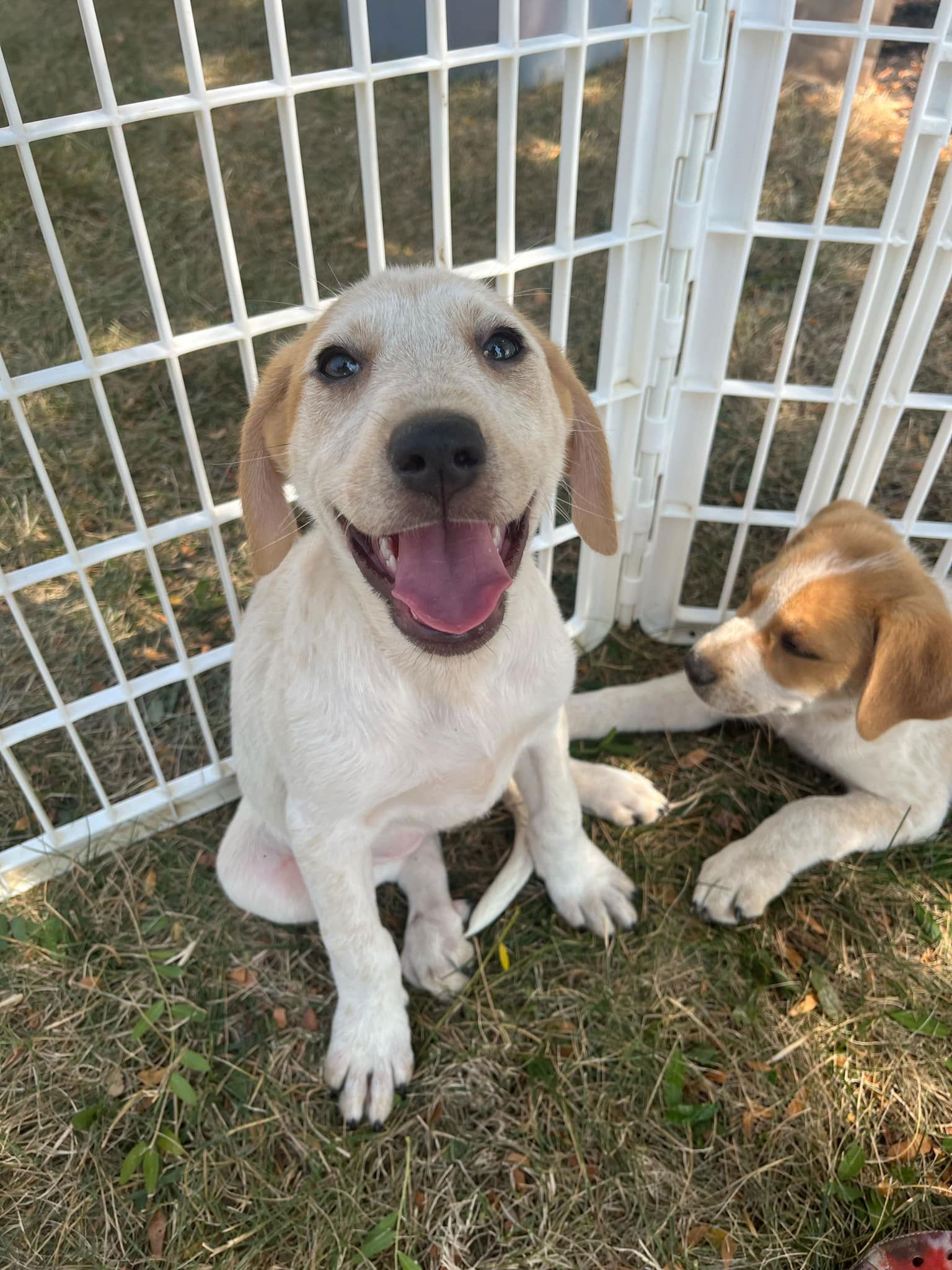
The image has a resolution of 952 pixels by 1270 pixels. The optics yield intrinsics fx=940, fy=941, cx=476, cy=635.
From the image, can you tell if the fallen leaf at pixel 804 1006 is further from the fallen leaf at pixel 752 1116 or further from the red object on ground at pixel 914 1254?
the red object on ground at pixel 914 1254

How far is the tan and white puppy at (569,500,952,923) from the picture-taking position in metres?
2.45

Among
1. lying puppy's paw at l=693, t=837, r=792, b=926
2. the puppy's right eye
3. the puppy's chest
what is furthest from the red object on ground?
the puppy's right eye

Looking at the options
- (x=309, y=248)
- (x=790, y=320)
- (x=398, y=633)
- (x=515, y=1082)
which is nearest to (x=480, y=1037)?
(x=515, y=1082)

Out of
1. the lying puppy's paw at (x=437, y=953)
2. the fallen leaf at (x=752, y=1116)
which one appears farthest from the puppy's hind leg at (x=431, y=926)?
the fallen leaf at (x=752, y=1116)

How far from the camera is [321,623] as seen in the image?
2.17m

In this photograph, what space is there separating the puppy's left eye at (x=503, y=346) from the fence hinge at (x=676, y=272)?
1085 millimetres

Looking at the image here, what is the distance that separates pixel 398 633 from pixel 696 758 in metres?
1.69

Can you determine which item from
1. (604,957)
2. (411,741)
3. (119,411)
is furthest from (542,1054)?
(119,411)

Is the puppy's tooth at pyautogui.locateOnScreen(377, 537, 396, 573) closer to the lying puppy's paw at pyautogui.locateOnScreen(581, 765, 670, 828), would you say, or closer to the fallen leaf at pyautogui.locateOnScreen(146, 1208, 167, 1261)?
the lying puppy's paw at pyautogui.locateOnScreen(581, 765, 670, 828)

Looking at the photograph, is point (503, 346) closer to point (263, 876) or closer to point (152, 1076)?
point (263, 876)

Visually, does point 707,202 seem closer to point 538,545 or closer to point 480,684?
point 538,545

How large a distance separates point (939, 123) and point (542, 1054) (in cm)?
283

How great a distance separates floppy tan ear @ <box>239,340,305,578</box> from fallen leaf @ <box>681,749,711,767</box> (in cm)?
174

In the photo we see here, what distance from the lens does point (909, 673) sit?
242 centimetres
